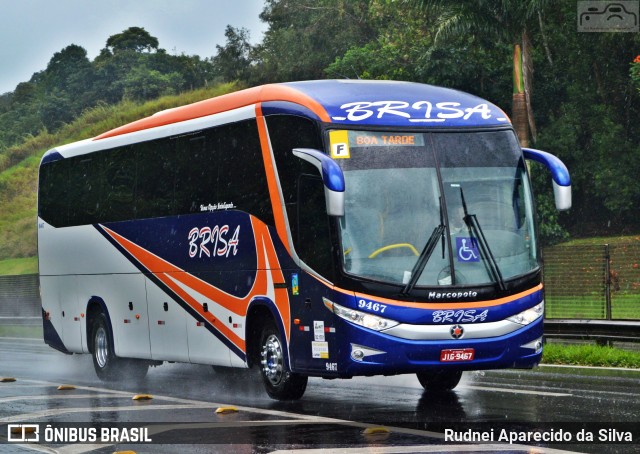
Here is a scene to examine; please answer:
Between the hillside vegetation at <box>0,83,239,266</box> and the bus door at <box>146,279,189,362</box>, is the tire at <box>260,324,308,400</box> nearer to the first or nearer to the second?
the bus door at <box>146,279,189,362</box>

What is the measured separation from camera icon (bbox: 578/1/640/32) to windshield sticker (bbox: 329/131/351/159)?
22890 millimetres

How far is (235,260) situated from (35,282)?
27.3 m

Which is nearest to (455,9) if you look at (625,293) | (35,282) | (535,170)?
(535,170)

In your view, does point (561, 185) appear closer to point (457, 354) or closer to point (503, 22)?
point (457, 354)

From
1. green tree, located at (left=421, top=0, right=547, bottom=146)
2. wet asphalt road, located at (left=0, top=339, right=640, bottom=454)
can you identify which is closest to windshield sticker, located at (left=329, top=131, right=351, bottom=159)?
wet asphalt road, located at (left=0, top=339, right=640, bottom=454)

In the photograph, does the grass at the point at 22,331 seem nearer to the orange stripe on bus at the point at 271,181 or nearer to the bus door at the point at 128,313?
the bus door at the point at 128,313

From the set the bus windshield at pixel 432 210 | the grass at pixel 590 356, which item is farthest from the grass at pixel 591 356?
the bus windshield at pixel 432 210

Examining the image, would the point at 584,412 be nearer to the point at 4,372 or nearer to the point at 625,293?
the point at 625,293

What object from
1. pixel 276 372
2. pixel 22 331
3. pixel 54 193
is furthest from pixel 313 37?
pixel 276 372

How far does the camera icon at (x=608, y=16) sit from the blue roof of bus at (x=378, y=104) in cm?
2147

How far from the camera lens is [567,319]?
22.4 meters

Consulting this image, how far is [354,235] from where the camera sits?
46.5 feet

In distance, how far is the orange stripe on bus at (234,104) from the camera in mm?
15098

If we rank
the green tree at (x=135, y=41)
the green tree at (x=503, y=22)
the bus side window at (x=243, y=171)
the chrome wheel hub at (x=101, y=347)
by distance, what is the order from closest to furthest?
the bus side window at (x=243, y=171), the chrome wheel hub at (x=101, y=347), the green tree at (x=503, y=22), the green tree at (x=135, y=41)
